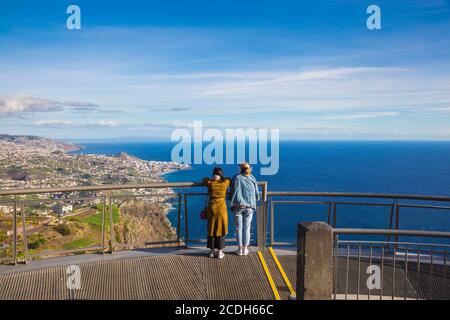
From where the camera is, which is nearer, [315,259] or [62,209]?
[315,259]

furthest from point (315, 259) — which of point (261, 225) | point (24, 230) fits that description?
point (24, 230)

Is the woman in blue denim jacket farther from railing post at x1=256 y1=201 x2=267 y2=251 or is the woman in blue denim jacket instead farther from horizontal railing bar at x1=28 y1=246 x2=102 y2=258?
horizontal railing bar at x1=28 y1=246 x2=102 y2=258

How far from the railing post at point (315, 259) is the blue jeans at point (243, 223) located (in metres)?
3.22

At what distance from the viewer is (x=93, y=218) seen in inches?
336

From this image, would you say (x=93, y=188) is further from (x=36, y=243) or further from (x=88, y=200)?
(x=36, y=243)

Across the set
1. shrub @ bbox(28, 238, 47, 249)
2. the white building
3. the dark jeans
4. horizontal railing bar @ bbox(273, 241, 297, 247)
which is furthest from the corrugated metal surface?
the white building

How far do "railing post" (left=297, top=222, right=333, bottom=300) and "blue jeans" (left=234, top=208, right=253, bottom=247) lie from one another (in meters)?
3.22

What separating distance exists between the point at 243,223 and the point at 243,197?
0.56 meters

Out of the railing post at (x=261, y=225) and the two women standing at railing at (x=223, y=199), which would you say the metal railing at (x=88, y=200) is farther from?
the two women standing at railing at (x=223, y=199)

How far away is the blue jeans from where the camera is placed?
7074 mm

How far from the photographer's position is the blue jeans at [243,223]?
7.07 meters

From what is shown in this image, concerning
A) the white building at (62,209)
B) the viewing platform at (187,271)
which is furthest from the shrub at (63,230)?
the viewing platform at (187,271)

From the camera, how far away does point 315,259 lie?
377cm
